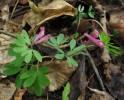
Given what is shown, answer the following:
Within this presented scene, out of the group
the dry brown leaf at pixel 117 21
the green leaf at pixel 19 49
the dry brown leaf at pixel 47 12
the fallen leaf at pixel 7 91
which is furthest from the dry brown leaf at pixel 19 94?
the dry brown leaf at pixel 117 21

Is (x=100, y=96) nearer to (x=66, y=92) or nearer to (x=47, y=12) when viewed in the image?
(x=66, y=92)

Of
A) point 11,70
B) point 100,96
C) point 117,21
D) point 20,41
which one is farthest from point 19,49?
point 117,21

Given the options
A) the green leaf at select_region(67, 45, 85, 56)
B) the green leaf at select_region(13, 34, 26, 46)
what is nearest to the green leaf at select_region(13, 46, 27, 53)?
the green leaf at select_region(13, 34, 26, 46)

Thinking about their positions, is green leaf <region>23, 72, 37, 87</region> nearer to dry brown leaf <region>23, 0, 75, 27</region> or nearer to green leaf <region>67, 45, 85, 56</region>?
green leaf <region>67, 45, 85, 56</region>

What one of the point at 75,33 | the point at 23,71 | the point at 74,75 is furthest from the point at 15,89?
the point at 75,33

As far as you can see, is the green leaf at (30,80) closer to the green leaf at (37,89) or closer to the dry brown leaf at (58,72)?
the green leaf at (37,89)

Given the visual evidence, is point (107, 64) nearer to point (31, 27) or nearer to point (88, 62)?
point (88, 62)
